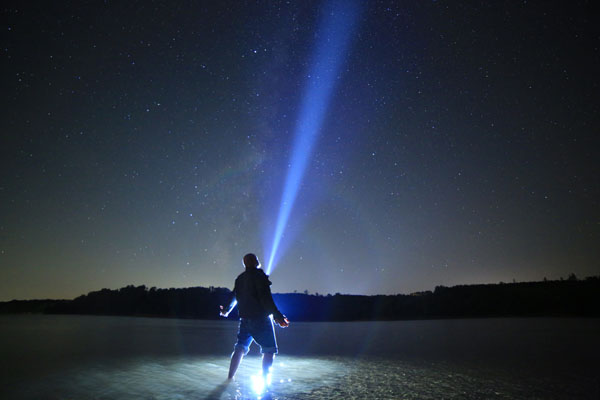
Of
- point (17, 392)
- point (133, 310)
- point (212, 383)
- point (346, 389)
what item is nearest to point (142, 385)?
point (212, 383)

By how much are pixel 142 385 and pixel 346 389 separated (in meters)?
3.15

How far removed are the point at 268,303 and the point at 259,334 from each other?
0.56m

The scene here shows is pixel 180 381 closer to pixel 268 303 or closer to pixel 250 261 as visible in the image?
pixel 268 303

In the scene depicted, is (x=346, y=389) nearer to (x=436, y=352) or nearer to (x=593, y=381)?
(x=593, y=381)

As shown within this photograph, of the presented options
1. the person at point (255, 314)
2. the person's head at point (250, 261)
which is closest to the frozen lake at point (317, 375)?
the person at point (255, 314)

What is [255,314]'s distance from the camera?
719 cm

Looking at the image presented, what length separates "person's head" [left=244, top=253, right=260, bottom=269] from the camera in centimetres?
751

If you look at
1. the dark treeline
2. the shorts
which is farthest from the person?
the dark treeline

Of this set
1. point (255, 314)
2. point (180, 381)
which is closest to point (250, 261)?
point (255, 314)

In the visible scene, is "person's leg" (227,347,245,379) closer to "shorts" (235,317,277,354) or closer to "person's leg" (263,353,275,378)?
"shorts" (235,317,277,354)

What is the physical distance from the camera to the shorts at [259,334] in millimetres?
7047

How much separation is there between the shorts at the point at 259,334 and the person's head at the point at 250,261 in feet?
3.11

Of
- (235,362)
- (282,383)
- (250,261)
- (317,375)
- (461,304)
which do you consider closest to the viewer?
(282,383)

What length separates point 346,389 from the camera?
601 cm
